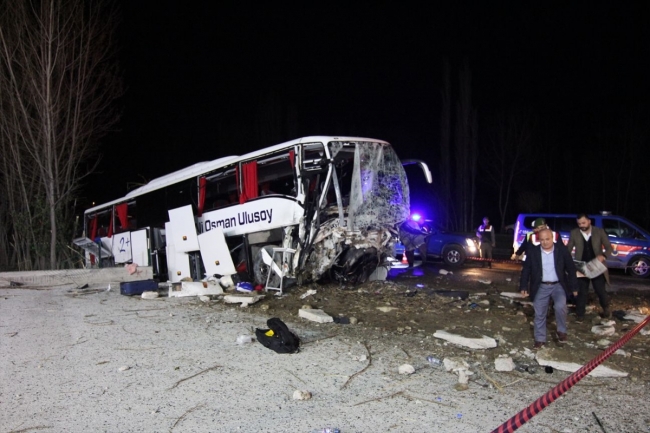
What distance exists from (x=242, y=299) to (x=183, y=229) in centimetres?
355

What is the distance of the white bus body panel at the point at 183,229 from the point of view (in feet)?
36.9

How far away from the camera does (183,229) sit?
11.5m

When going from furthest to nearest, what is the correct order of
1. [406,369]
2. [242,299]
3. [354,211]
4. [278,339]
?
[354,211] < [242,299] < [278,339] < [406,369]

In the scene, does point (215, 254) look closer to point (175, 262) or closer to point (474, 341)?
point (175, 262)

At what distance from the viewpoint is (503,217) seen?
30.2m

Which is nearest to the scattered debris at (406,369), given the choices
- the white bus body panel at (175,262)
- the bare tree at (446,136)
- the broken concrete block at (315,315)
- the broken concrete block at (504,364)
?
the broken concrete block at (504,364)

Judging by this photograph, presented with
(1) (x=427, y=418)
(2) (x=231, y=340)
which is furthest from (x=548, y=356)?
(2) (x=231, y=340)

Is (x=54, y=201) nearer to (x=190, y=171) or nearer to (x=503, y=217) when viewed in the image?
(x=190, y=171)

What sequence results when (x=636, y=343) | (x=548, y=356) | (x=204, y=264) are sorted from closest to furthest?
(x=548, y=356) → (x=636, y=343) → (x=204, y=264)

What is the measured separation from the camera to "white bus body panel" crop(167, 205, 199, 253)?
11.2 meters

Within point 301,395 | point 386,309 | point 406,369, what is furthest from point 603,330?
point 301,395

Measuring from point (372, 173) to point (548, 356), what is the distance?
492 cm

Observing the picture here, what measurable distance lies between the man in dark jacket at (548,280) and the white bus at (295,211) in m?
3.70

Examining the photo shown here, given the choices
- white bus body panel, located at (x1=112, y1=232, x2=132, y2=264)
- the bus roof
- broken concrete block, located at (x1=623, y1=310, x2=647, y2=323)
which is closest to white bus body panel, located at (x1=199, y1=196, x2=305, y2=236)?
the bus roof
